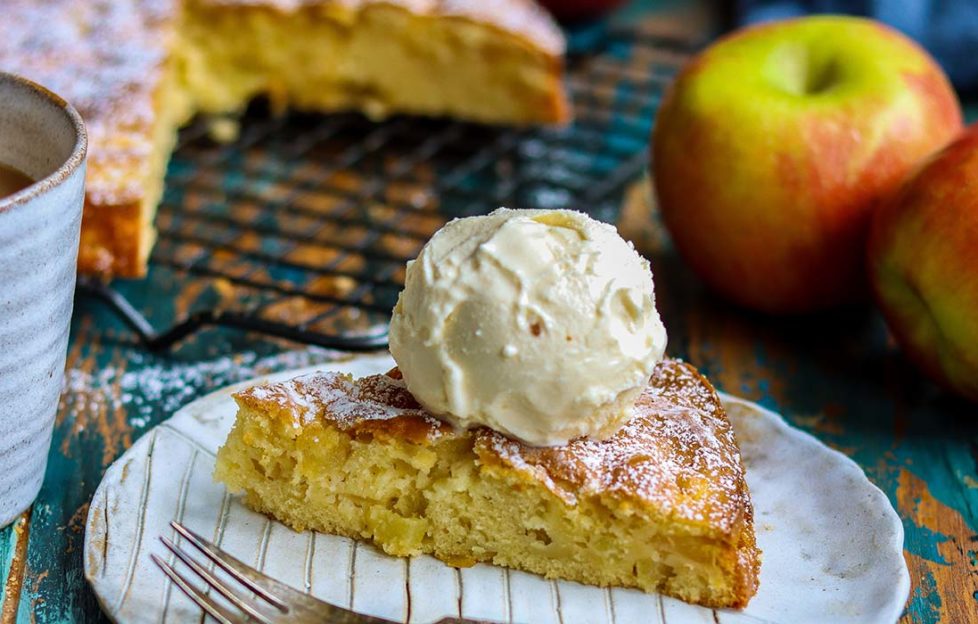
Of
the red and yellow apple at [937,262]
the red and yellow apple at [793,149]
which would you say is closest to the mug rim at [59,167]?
the red and yellow apple at [793,149]

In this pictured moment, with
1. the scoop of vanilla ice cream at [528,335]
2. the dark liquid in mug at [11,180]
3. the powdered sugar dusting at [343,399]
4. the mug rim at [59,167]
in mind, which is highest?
the mug rim at [59,167]

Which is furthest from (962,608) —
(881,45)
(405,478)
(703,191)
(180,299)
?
(180,299)

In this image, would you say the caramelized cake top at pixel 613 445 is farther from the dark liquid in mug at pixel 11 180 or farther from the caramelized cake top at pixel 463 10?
the caramelized cake top at pixel 463 10

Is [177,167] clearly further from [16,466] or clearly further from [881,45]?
[881,45]

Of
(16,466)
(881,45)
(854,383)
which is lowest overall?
(854,383)

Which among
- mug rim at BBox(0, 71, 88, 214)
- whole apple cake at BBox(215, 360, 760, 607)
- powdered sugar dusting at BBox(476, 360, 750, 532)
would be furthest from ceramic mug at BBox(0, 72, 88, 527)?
powdered sugar dusting at BBox(476, 360, 750, 532)

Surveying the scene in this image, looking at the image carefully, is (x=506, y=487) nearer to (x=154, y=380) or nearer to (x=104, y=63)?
(x=154, y=380)

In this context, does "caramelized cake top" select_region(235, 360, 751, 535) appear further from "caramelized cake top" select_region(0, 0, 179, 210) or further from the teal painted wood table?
"caramelized cake top" select_region(0, 0, 179, 210)
